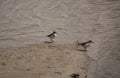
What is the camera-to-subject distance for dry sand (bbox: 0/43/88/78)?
718 centimetres

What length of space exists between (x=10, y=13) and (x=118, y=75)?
6130mm

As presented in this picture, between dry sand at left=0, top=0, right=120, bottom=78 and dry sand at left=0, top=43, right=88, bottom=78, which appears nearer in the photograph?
dry sand at left=0, top=43, right=88, bottom=78

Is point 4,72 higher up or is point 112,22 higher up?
point 112,22

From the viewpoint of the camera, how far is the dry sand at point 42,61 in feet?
23.6

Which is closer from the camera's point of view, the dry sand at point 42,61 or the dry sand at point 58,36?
the dry sand at point 42,61

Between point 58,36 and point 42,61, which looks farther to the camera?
point 58,36

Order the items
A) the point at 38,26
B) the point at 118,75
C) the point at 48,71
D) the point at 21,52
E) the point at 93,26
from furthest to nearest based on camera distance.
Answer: the point at 38,26 → the point at 93,26 → the point at 21,52 → the point at 48,71 → the point at 118,75

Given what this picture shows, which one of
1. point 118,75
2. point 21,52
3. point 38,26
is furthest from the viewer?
point 38,26

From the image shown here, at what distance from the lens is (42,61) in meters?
7.77

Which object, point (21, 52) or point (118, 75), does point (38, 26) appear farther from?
point (118, 75)

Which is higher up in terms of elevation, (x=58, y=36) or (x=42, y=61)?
(x=58, y=36)

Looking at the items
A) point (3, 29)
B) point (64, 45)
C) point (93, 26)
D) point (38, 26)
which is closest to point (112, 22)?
point (93, 26)

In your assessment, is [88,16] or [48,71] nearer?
[48,71]

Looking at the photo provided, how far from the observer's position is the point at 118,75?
6.74m
